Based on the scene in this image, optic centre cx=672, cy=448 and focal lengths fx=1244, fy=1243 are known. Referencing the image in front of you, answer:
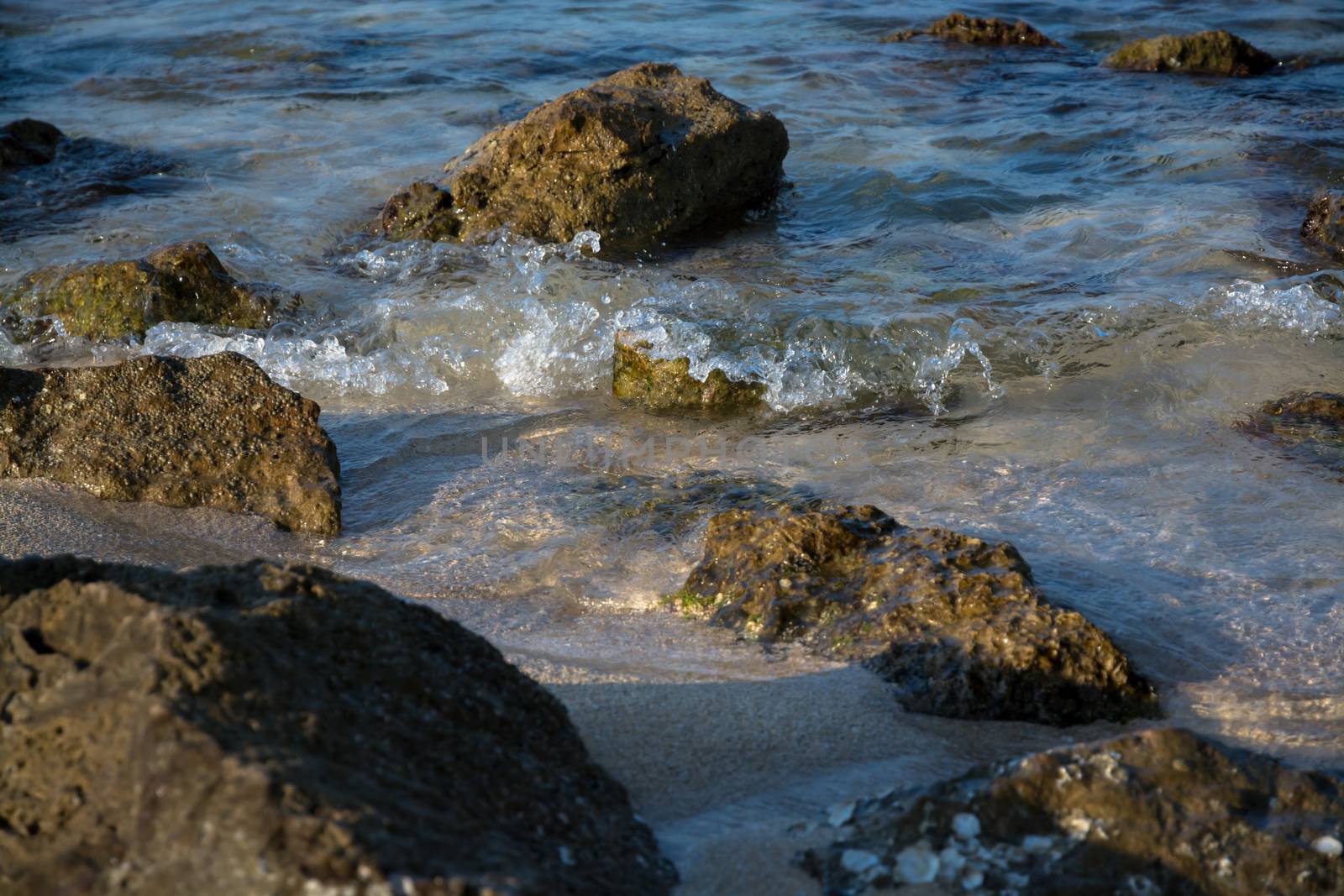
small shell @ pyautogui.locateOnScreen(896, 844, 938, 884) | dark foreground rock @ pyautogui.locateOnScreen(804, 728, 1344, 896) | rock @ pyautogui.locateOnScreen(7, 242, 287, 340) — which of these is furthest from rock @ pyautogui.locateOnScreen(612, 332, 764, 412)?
small shell @ pyautogui.locateOnScreen(896, 844, 938, 884)

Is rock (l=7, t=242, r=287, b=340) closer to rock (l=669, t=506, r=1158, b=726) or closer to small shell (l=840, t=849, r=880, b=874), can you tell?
rock (l=669, t=506, r=1158, b=726)

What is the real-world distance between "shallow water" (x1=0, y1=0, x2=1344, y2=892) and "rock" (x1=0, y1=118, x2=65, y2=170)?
0.42 m

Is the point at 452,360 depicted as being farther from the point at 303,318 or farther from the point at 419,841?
the point at 419,841

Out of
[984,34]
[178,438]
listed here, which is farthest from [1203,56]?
[178,438]

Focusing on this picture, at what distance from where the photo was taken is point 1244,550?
3.67 meters

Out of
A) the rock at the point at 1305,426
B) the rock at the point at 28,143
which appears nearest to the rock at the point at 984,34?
the rock at the point at 28,143

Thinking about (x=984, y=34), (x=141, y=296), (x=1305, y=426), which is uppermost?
(x=984, y=34)

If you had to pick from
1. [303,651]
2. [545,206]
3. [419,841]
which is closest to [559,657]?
[303,651]

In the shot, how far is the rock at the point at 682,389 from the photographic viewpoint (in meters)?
4.86

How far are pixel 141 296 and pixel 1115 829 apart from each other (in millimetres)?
4945

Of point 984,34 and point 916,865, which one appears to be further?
point 984,34

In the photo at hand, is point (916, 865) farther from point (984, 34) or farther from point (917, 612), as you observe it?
point (984, 34)

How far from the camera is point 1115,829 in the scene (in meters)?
1.94

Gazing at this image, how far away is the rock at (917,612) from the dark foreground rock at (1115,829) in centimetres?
64
